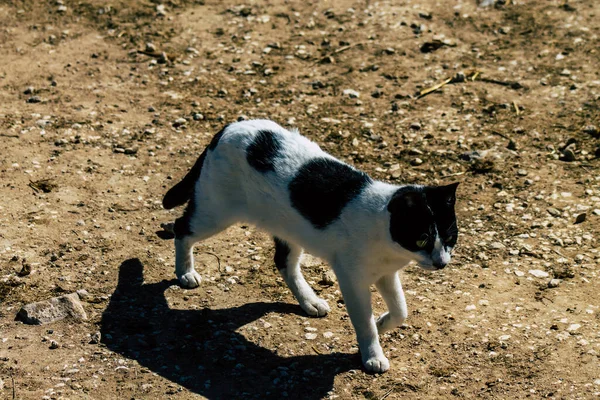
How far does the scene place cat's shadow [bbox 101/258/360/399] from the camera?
559 centimetres

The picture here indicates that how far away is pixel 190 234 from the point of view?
6.37 metres

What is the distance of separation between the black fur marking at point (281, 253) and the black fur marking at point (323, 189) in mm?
639

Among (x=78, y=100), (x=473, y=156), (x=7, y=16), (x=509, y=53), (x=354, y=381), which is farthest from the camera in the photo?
(x=7, y=16)

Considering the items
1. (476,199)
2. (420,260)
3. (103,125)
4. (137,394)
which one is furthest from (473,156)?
(137,394)

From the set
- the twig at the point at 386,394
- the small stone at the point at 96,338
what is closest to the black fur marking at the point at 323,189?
the twig at the point at 386,394

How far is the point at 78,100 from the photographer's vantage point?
30.6 ft

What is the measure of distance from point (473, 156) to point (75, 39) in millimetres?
5463

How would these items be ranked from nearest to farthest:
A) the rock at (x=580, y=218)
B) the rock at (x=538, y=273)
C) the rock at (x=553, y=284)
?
the rock at (x=553, y=284), the rock at (x=538, y=273), the rock at (x=580, y=218)

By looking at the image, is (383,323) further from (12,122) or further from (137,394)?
(12,122)

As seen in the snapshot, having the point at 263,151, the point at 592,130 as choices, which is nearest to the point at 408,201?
the point at 263,151

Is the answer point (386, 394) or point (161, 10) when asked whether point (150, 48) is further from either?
point (386, 394)

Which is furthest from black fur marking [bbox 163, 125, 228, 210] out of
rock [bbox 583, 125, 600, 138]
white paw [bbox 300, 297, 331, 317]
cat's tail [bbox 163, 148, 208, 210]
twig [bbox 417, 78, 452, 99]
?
rock [bbox 583, 125, 600, 138]

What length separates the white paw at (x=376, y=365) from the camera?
5707 mm

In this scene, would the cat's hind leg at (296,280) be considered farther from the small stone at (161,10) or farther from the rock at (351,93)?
the small stone at (161,10)
